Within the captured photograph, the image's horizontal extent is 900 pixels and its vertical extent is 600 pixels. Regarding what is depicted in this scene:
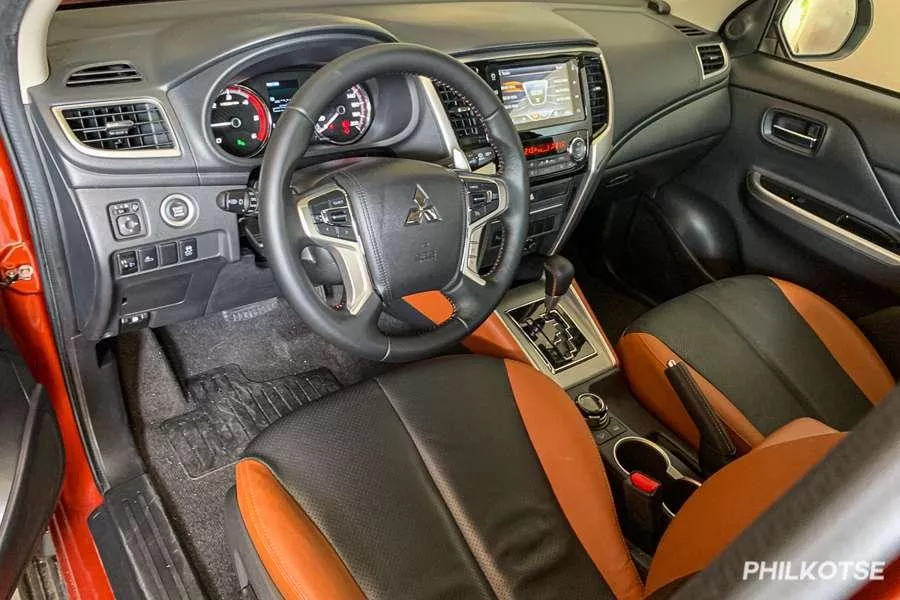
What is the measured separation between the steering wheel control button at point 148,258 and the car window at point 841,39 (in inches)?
63.9

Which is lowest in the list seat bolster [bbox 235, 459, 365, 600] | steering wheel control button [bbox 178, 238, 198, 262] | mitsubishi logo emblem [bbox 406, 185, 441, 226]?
seat bolster [bbox 235, 459, 365, 600]

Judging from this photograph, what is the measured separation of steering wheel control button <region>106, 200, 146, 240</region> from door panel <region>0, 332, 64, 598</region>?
0.89ft

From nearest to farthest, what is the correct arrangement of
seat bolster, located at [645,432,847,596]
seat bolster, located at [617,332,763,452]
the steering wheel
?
seat bolster, located at [645,432,847,596] → the steering wheel → seat bolster, located at [617,332,763,452]

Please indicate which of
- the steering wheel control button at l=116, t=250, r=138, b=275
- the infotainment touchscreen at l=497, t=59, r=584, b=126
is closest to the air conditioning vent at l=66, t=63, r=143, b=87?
the steering wheel control button at l=116, t=250, r=138, b=275

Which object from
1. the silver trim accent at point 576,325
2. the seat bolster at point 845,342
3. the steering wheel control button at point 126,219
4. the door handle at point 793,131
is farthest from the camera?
the door handle at point 793,131

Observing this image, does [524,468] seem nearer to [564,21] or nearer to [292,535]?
[292,535]

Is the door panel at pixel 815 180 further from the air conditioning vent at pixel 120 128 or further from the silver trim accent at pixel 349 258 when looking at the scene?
the air conditioning vent at pixel 120 128

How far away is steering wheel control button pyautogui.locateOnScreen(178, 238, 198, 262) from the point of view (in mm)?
1220

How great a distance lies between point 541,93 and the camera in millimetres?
1550

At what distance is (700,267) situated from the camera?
206cm

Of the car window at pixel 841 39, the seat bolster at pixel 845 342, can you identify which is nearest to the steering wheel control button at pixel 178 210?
the seat bolster at pixel 845 342

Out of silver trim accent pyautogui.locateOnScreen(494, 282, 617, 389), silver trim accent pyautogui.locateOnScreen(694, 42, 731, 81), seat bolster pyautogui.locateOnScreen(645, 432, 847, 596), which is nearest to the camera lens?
seat bolster pyautogui.locateOnScreen(645, 432, 847, 596)

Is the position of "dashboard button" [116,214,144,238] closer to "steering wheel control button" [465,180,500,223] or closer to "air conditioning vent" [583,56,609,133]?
"steering wheel control button" [465,180,500,223]

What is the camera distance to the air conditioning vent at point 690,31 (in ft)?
6.49
